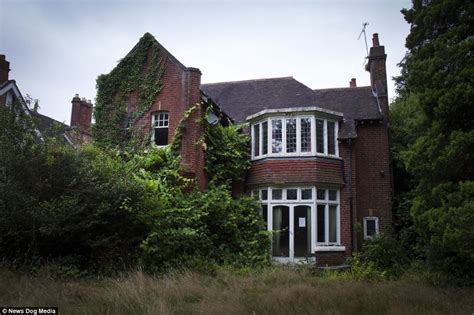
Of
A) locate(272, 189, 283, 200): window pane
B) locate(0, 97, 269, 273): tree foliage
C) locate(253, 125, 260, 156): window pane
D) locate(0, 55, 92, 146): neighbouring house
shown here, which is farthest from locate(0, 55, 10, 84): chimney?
locate(272, 189, 283, 200): window pane

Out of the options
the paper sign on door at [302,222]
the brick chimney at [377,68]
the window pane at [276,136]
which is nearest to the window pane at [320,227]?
the paper sign on door at [302,222]

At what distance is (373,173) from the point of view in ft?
55.7

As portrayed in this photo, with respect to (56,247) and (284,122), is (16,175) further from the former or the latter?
(284,122)

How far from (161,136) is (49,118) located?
713 inches

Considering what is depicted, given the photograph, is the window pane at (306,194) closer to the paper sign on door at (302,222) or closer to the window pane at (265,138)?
the paper sign on door at (302,222)

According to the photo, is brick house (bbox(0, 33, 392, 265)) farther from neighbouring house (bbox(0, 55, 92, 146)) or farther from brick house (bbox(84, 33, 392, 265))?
neighbouring house (bbox(0, 55, 92, 146))

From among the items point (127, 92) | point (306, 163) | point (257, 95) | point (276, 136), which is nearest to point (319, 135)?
point (306, 163)

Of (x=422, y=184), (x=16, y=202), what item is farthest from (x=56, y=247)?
(x=422, y=184)

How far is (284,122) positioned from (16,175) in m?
10.1

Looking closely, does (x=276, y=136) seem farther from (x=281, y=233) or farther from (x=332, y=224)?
(x=332, y=224)

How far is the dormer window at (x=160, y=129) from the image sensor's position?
16203 mm

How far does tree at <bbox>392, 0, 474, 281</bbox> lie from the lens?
8.98 meters

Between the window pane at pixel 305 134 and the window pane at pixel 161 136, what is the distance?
227 inches

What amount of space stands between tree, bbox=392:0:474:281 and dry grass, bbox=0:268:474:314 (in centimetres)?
145
